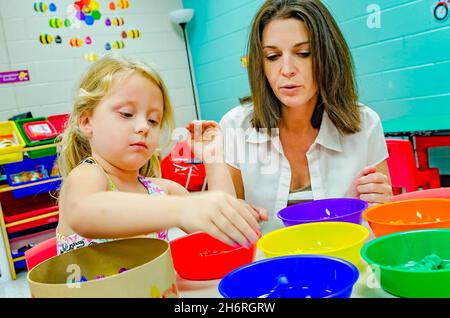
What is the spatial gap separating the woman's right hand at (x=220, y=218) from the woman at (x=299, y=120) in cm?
88

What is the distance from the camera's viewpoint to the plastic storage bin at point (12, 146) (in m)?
3.18

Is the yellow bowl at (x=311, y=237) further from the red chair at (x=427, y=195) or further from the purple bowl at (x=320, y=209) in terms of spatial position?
the red chair at (x=427, y=195)

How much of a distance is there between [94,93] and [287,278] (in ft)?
1.92

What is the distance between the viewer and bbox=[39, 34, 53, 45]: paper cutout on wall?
414cm

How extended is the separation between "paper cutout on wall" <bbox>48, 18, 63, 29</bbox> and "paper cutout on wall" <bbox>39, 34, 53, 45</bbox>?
105 mm

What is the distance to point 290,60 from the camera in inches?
53.6

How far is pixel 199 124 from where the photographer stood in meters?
1.03

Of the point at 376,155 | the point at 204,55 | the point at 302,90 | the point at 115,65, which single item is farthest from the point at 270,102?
the point at 204,55

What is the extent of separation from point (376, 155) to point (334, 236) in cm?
84

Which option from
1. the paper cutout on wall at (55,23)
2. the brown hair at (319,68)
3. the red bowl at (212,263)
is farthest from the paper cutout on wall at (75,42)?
the red bowl at (212,263)

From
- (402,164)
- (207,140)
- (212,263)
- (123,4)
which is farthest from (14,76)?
(212,263)

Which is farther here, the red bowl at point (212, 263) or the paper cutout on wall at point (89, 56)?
the paper cutout on wall at point (89, 56)

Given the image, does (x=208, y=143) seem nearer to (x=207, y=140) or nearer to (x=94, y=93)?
(x=207, y=140)

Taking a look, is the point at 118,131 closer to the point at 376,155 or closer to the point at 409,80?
the point at 376,155
